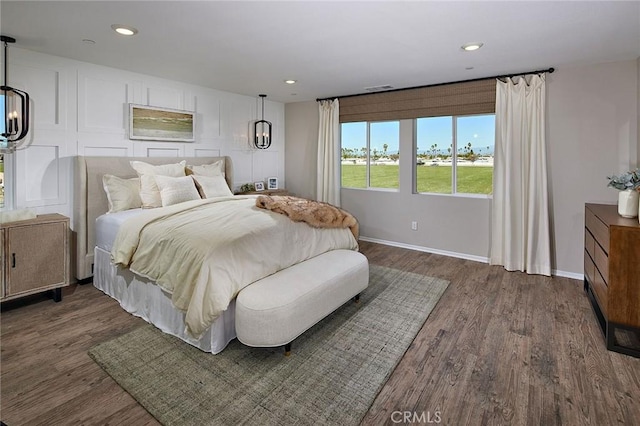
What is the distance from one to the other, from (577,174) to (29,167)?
5.82m

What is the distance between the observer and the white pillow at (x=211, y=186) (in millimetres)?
4184

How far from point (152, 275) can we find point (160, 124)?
2504 mm

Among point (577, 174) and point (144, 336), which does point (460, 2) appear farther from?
point (144, 336)

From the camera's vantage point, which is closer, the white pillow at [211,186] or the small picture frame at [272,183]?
the white pillow at [211,186]

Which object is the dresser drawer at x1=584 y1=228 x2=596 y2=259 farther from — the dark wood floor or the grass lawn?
the grass lawn

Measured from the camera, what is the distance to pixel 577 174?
12.7ft

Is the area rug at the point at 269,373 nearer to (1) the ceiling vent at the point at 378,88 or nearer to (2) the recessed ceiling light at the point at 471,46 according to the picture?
(2) the recessed ceiling light at the point at 471,46

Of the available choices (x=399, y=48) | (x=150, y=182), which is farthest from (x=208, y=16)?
(x=150, y=182)

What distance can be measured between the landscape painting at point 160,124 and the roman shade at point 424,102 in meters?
2.46

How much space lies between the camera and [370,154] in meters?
5.72

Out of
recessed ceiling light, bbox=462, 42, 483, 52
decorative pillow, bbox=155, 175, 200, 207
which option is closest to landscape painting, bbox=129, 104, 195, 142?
decorative pillow, bbox=155, 175, 200, 207

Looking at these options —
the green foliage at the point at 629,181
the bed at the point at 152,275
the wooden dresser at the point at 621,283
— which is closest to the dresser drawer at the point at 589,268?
the wooden dresser at the point at 621,283

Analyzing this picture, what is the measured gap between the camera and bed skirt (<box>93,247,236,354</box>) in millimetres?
2393

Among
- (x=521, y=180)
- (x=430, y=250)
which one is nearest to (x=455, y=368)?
(x=521, y=180)
